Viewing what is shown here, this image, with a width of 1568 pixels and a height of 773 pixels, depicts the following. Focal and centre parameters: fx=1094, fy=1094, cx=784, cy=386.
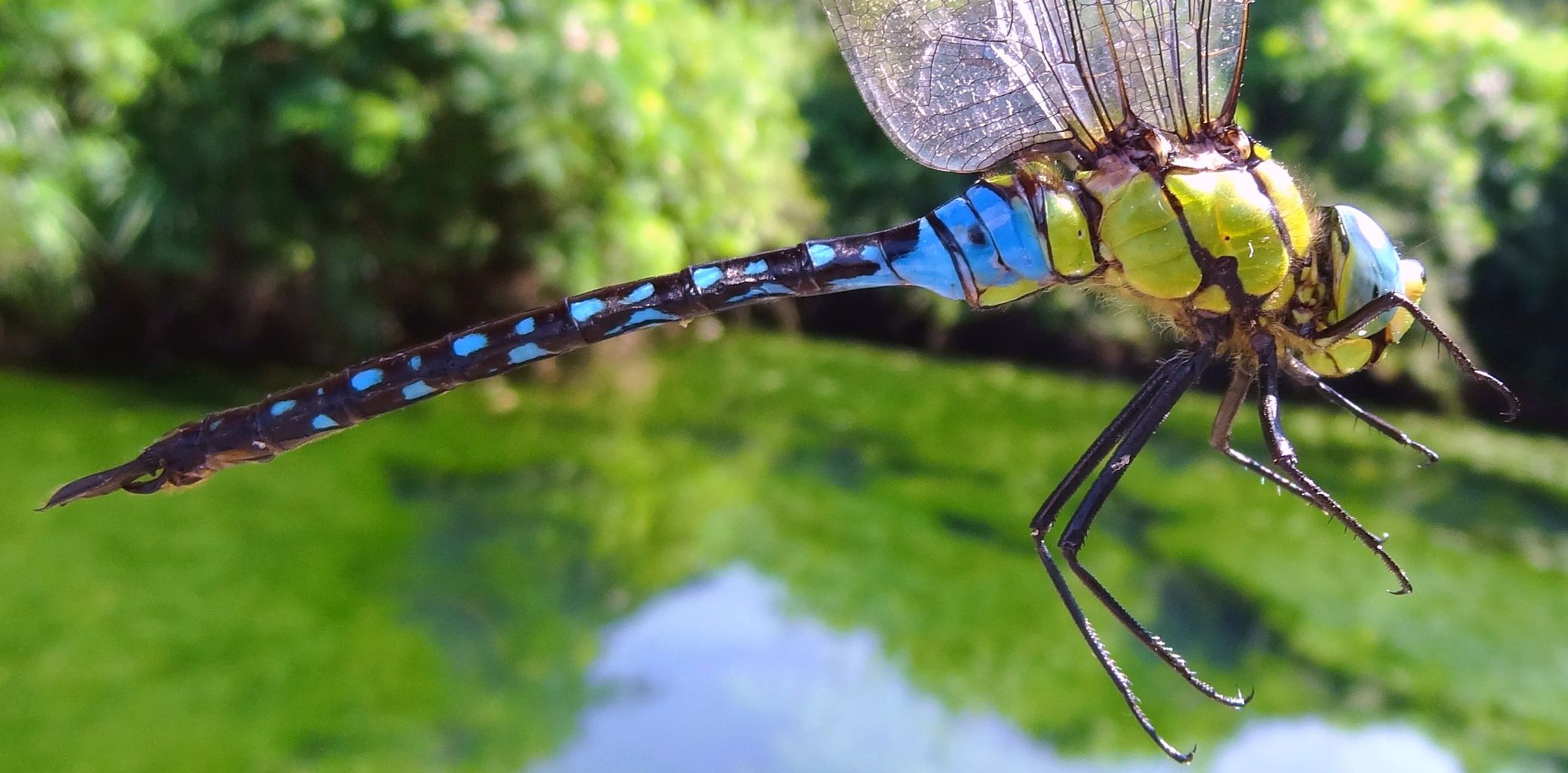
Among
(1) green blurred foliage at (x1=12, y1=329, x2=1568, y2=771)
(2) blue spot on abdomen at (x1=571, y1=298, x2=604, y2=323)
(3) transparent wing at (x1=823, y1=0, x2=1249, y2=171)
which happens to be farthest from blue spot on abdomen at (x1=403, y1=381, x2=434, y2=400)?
(1) green blurred foliage at (x1=12, y1=329, x2=1568, y2=771)

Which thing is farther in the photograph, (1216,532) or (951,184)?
(951,184)

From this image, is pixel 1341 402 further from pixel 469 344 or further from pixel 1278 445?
pixel 469 344

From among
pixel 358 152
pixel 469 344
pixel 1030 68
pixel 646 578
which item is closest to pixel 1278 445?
pixel 1030 68

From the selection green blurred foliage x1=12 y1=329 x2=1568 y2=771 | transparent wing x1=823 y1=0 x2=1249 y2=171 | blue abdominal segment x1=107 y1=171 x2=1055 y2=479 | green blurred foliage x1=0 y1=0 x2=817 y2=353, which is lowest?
green blurred foliage x1=12 y1=329 x2=1568 y2=771

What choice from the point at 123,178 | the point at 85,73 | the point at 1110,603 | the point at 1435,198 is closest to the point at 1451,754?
the point at 1110,603

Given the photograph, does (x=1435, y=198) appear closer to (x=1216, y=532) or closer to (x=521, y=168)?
(x=1216, y=532)

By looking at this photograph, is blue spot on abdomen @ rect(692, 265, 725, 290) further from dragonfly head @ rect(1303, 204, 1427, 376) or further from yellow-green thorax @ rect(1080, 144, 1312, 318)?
dragonfly head @ rect(1303, 204, 1427, 376)

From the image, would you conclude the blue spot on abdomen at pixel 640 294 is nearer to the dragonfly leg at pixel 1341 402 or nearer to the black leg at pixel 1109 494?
the black leg at pixel 1109 494
